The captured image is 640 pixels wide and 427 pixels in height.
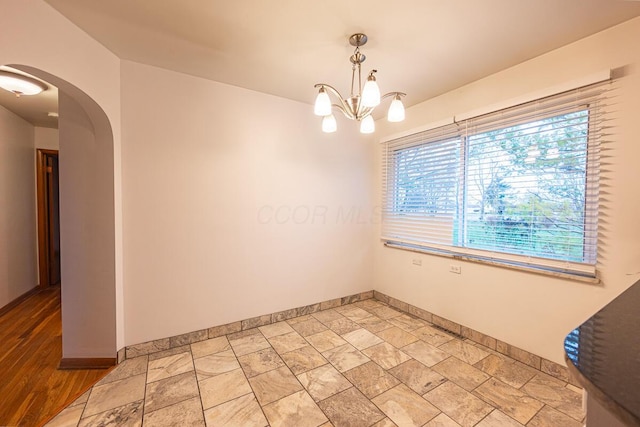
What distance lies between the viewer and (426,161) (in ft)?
10.1

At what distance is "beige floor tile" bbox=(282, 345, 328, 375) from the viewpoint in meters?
2.20

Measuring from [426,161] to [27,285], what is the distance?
224 inches

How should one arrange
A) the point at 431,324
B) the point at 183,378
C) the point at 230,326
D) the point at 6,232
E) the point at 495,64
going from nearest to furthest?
the point at 183,378
the point at 495,64
the point at 230,326
the point at 431,324
the point at 6,232

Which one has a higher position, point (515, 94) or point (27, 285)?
point (515, 94)

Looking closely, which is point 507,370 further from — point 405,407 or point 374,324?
point 374,324

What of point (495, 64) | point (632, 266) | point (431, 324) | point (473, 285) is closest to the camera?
point (632, 266)

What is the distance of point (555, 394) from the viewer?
1.86 meters

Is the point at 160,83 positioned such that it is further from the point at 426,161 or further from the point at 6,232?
the point at 6,232

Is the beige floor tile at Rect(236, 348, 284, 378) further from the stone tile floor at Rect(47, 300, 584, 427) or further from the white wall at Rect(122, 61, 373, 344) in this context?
the white wall at Rect(122, 61, 373, 344)

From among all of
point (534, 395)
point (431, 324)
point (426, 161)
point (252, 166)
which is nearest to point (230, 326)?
point (252, 166)

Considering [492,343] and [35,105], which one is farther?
[35,105]

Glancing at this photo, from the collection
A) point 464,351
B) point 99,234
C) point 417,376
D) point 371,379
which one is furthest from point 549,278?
point 99,234

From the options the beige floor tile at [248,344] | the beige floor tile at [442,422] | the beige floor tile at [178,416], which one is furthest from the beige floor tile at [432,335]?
the beige floor tile at [178,416]

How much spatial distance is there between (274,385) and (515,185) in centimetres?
257
